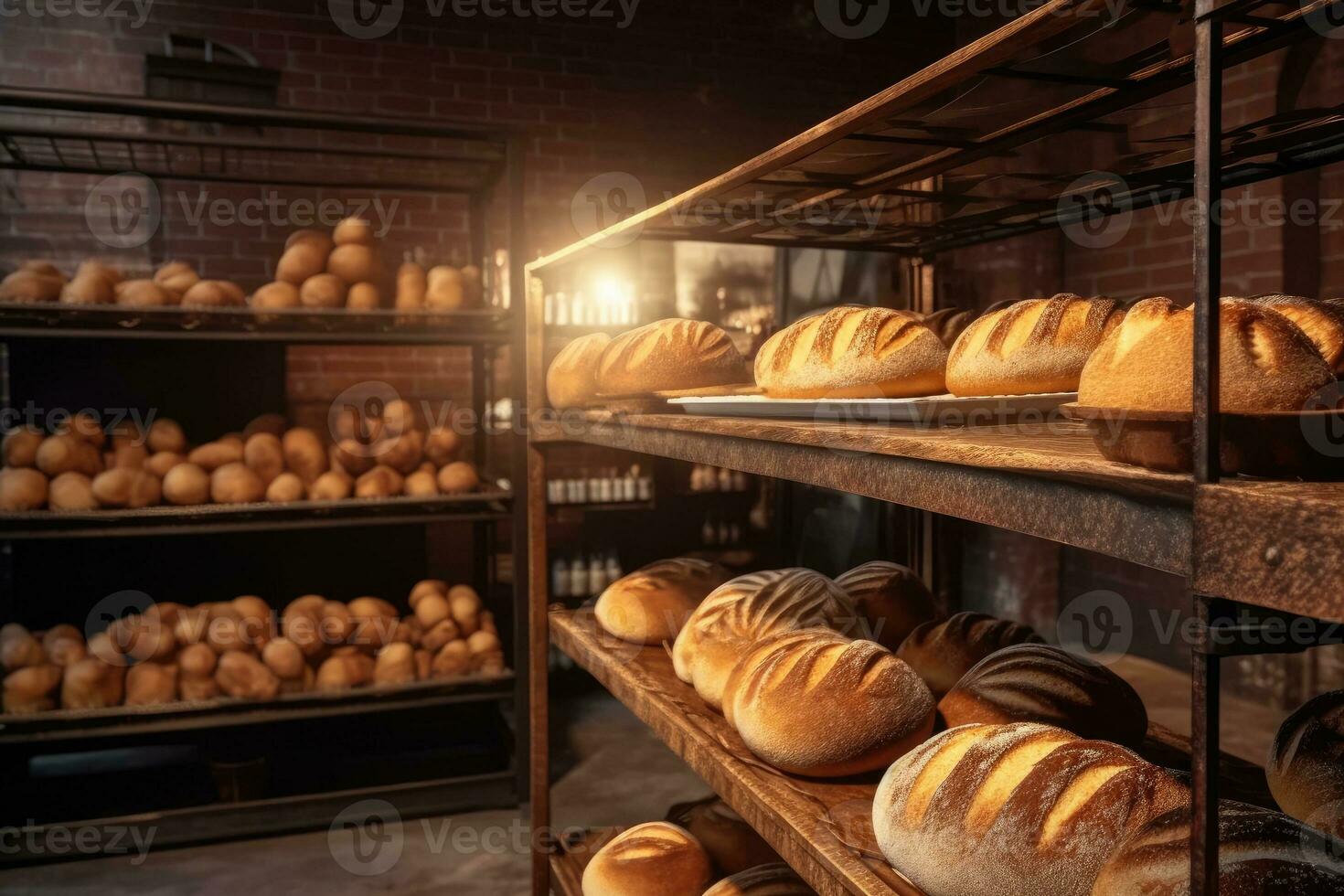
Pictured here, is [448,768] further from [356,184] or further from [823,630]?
[823,630]

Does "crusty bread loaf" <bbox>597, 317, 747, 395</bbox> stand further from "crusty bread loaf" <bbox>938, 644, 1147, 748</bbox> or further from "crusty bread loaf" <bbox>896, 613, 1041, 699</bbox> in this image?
"crusty bread loaf" <bbox>938, 644, 1147, 748</bbox>

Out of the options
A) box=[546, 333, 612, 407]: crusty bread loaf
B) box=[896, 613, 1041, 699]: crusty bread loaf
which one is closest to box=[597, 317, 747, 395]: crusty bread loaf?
box=[546, 333, 612, 407]: crusty bread loaf

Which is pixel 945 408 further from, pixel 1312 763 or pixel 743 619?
pixel 743 619

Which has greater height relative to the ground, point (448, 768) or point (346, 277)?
point (346, 277)

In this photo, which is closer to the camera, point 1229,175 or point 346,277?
point 1229,175

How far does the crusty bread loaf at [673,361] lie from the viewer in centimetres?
171

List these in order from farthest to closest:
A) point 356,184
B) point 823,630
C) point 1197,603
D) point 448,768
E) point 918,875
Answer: point 448,768 < point 356,184 < point 823,630 < point 918,875 < point 1197,603

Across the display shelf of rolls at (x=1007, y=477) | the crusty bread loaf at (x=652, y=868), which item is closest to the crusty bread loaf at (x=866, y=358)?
the display shelf of rolls at (x=1007, y=477)

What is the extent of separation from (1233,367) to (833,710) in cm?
63

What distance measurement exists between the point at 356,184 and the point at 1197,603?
2.79 metres

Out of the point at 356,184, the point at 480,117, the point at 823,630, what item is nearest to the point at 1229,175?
the point at 823,630

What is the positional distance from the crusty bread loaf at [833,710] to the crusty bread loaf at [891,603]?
389 millimetres

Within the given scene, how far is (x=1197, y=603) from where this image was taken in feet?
1.92

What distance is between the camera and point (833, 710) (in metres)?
1.14
